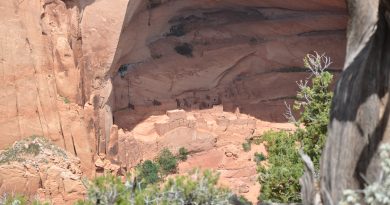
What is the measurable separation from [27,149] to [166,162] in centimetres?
613

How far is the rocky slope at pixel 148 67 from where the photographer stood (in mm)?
16312

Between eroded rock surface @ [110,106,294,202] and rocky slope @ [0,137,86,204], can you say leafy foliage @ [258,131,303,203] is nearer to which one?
rocky slope @ [0,137,86,204]

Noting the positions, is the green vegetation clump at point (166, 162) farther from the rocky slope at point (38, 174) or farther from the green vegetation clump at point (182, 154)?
the rocky slope at point (38, 174)

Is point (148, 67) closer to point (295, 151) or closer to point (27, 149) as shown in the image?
point (27, 149)

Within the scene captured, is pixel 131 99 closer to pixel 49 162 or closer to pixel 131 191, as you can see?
pixel 49 162

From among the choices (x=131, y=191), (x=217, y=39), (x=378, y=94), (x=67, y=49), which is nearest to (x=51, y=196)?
(x=67, y=49)

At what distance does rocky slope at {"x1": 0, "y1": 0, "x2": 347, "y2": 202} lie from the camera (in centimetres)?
1631

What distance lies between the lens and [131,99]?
21.7 metres

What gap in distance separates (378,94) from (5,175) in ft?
43.6

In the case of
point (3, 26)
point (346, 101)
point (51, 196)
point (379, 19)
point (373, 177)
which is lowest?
point (51, 196)

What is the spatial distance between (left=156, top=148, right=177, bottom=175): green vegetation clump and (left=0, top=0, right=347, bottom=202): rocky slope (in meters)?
0.48

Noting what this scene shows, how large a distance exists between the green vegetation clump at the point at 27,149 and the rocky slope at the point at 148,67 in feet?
0.82

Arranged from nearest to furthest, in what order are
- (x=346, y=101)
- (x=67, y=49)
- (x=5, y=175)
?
(x=346, y=101)
(x=5, y=175)
(x=67, y=49)

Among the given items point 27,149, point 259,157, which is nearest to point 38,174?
point 27,149
